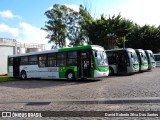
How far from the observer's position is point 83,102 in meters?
10.8

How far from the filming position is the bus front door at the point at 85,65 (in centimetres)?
2073

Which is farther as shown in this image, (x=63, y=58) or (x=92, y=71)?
(x=63, y=58)

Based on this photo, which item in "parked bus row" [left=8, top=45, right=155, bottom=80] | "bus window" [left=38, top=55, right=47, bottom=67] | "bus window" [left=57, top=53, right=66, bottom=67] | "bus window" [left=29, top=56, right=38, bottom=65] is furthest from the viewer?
"bus window" [left=29, top=56, right=38, bottom=65]

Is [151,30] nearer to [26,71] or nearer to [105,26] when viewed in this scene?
[105,26]

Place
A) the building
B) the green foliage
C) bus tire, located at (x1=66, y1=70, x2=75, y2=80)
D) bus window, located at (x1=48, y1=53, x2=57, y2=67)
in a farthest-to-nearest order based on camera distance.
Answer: the green foliage < the building < bus window, located at (x1=48, y1=53, x2=57, y2=67) < bus tire, located at (x1=66, y1=70, x2=75, y2=80)

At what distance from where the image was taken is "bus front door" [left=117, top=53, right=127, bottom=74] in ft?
85.5

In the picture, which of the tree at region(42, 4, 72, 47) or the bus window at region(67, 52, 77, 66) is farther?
the tree at region(42, 4, 72, 47)

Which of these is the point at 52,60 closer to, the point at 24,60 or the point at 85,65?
the point at 85,65

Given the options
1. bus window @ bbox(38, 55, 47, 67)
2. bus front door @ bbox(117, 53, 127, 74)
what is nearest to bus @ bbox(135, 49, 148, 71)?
bus front door @ bbox(117, 53, 127, 74)

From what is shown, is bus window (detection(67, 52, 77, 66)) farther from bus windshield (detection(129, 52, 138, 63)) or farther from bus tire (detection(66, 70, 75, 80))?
bus windshield (detection(129, 52, 138, 63))

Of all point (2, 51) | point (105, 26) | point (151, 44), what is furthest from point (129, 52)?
point (151, 44)

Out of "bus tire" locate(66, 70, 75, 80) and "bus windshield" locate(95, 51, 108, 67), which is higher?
"bus windshield" locate(95, 51, 108, 67)

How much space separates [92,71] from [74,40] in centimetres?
3432

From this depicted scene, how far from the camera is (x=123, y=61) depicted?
26.2m
